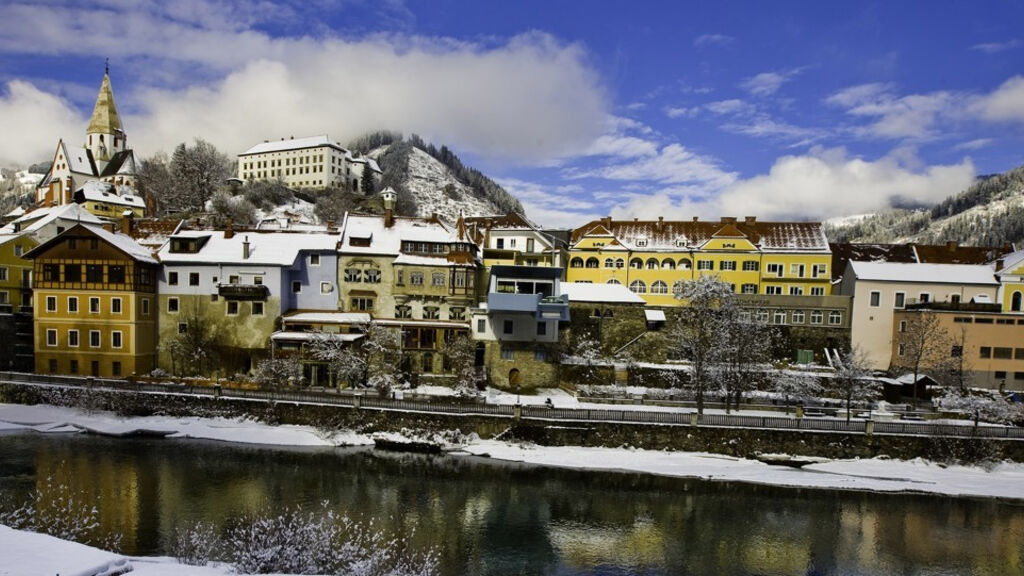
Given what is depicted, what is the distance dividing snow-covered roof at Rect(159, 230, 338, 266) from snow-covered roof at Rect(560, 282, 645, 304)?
21.6m

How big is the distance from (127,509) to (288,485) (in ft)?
23.0

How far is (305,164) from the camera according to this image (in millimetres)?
141625

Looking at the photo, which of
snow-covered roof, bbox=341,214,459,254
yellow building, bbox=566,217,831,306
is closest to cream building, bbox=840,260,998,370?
yellow building, bbox=566,217,831,306

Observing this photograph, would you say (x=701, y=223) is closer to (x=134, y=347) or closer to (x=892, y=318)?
(x=892, y=318)

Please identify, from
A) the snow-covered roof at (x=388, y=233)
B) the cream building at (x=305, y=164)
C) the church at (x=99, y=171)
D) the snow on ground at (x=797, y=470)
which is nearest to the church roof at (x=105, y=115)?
the church at (x=99, y=171)

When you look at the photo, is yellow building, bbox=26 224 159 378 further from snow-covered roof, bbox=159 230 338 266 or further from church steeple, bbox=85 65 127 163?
church steeple, bbox=85 65 127 163

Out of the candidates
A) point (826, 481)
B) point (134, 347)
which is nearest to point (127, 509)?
point (134, 347)

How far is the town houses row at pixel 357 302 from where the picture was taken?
48.7 meters

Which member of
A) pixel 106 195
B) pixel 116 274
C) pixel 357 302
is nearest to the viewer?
pixel 116 274

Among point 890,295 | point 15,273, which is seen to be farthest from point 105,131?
point 890,295

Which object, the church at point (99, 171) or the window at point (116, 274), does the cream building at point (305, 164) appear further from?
the window at point (116, 274)

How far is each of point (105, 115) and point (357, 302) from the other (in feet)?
389

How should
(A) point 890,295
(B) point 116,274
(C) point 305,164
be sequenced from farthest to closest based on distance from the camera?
(C) point 305,164 → (A) point 890,295 → (B) point 116,274

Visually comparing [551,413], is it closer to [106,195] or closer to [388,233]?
[388,233]
